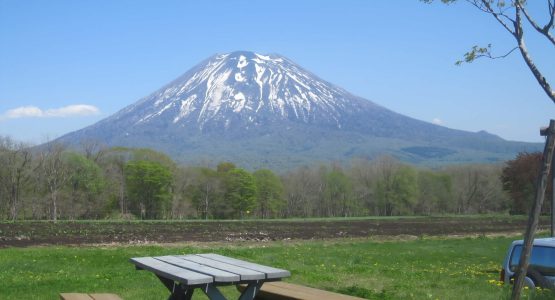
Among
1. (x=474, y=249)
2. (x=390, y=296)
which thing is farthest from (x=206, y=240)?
(x=390, y=296)

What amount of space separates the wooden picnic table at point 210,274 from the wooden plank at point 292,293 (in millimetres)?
524

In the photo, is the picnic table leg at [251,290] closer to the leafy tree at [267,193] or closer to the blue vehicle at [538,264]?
the blue vehicle at [538,264]

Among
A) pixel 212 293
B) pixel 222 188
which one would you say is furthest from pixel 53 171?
pixel 212 293

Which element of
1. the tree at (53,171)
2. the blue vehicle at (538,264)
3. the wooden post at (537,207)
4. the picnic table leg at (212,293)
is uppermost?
the tree at (53,171)

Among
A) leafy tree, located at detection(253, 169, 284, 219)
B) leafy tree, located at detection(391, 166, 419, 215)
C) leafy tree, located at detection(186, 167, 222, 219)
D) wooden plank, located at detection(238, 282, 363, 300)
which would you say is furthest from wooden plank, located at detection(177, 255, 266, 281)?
leafy tree, located at detection(391, 166, 419, 215)

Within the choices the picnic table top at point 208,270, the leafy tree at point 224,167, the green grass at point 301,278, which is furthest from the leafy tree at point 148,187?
the picnic table top at point 208,270

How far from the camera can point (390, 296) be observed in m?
10.6

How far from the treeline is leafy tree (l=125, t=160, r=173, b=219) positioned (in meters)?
0.14

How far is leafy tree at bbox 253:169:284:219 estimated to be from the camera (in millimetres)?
103375

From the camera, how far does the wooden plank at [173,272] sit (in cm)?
650

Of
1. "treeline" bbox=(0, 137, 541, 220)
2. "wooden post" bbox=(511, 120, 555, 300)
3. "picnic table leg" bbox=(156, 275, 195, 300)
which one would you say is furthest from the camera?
"treeline" bbox=(0, 137, 541, 220)

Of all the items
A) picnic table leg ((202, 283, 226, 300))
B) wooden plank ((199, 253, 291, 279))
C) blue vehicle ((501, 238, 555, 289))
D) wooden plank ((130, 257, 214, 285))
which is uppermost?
wooden plank ((199, 253, 291, 279))

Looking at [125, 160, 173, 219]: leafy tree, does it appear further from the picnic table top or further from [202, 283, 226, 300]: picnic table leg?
[202, 283, 226, 300]: picnic table leg

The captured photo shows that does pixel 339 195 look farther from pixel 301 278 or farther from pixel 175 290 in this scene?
pixel 175 290
